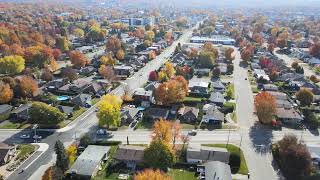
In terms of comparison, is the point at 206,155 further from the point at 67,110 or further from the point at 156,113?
the point at 67,110

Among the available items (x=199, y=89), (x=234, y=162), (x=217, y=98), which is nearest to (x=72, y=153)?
(x=234, y=162)

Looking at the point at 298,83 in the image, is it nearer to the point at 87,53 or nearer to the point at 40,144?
the point at 40,144

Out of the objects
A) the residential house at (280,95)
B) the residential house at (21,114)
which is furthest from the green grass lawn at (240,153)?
the residential house at (21,114)

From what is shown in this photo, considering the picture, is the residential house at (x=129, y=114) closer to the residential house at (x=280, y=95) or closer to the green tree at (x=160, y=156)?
the green tree at (x=160, y=156)

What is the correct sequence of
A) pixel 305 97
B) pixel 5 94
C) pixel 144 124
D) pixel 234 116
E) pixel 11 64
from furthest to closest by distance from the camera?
pixel 11 64
pixel 305 97
pixel 5 94
pixel 234 116
pixel 144 124

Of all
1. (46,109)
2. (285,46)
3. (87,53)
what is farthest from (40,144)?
(285,46)
